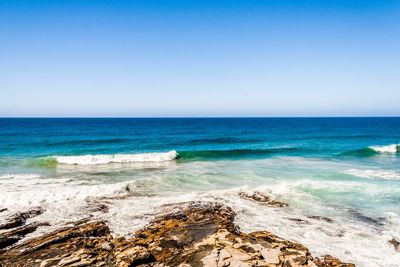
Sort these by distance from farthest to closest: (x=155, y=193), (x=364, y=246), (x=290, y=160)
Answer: (x=290, y=160)
(x=155, y=193)
(x=364, y=246)

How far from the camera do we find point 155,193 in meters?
16.8

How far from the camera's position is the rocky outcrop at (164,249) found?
8.19 metres

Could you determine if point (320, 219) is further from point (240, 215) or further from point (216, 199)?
point (216, 199)

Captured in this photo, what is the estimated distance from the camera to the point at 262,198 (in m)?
15.5

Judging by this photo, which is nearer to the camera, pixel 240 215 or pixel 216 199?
pixel 240 215

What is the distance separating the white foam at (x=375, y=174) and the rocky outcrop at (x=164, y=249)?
608 inches

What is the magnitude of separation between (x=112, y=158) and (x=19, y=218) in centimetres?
1897

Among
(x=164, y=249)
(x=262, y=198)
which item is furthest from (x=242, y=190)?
(x=164, y=249)

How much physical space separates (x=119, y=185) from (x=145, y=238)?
8940 millimetres

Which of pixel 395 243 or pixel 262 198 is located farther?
pixel 262 198

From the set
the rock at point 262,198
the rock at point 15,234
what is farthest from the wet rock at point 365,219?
the rock at point 15,234

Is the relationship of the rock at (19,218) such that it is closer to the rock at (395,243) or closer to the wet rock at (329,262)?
the wet rock at (329,262)

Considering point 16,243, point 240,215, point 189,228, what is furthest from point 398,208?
point 16,243

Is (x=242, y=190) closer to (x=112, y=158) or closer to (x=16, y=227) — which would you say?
(x=16, y=227)
